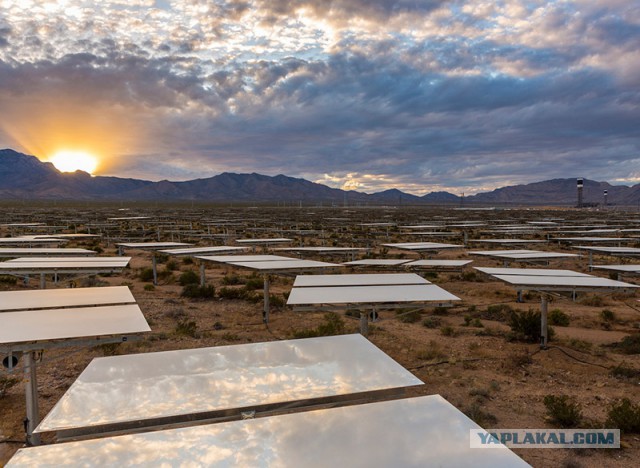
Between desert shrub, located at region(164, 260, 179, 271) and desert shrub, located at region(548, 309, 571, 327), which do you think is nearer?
desert shrub, located at region(548, 309, 571, 327)

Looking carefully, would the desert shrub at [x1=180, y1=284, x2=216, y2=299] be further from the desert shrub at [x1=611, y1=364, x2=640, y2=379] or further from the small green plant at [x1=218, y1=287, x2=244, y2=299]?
the desert shrub at [x1=611, y1=364, x2=640, y2=379]

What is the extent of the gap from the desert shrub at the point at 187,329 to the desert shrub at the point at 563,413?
30.7 feet

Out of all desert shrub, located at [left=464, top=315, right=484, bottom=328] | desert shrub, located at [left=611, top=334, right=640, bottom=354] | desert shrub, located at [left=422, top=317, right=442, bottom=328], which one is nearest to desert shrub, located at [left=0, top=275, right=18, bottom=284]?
desert shrub, located at [left=422, top=317, right=442, bottom=328]

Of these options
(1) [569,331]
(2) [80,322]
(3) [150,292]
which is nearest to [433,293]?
(2) [80,322]

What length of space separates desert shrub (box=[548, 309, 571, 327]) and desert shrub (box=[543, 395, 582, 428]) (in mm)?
7475

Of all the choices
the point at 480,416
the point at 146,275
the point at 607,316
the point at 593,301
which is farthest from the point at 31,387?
the point at 593,301

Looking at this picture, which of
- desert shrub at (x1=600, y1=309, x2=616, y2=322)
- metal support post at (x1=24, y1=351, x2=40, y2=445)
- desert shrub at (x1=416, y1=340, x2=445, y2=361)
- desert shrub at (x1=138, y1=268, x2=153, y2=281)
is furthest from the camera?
desert shrub at (x1=138, y1=268, x2=153, y2=281)

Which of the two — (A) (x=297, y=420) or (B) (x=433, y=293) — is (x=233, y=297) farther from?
(A) (x=297, y=420)

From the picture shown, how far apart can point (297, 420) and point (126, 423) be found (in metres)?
1.27

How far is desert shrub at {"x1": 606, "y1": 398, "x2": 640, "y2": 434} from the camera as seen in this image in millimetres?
7367

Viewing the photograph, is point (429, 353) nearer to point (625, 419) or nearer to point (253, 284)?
point (625, 419)

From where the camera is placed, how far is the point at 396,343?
12.4m

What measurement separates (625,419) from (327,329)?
715cm

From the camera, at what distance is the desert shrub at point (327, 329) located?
40.0 feet
